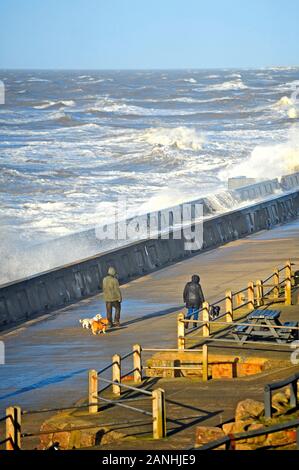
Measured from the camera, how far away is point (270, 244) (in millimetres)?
33938

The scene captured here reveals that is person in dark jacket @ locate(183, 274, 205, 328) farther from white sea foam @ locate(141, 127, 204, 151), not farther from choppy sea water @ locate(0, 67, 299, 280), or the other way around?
white sea foam @ locate(141, 127, 204, 151)

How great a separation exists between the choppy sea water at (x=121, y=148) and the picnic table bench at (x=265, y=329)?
17.1 metres

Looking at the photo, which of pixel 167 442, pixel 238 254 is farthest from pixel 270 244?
pixel 167 442

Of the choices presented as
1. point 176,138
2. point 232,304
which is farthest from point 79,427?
point 176,138

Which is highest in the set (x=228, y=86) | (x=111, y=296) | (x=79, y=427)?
(x=79, y=427)

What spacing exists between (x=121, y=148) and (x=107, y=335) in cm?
6763

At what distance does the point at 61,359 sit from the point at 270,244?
15228 millimetres

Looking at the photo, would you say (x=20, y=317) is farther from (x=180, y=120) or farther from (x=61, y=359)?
(x=180, y=120)

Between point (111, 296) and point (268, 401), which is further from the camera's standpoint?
point (111, 296)

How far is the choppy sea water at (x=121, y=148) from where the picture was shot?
5438 centimetres

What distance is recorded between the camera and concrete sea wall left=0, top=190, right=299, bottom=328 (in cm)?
2427

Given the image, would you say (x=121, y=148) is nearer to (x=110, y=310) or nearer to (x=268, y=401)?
(x=110, y=310)

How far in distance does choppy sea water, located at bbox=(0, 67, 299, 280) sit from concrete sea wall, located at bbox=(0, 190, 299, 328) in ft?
18.1

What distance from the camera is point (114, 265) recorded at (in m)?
28.6
